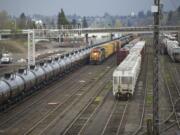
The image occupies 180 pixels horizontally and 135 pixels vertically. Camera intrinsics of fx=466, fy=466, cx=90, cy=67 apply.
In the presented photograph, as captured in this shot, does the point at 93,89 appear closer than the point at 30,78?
No

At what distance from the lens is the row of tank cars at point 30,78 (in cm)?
4165

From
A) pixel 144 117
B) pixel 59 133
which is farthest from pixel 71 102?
pixel 59 133

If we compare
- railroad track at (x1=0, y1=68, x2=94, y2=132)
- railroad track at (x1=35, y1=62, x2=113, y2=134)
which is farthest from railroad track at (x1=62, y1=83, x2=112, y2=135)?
railroad track at (x1=0, y1=68, x2=94, y2=132)

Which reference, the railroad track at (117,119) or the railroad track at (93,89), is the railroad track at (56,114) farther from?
the railroad track at (117,119)

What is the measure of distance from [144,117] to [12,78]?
12921 millimetres

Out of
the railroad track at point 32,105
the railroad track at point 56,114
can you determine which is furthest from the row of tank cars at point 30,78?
the railroad track at point 56,114

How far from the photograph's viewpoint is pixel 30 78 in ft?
160

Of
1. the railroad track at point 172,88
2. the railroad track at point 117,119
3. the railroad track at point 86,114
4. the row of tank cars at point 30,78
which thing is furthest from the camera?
the row of tank cars at point 30,78

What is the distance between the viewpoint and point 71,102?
47.6m

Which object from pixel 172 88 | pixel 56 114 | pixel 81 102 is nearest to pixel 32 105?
pixel 81 102

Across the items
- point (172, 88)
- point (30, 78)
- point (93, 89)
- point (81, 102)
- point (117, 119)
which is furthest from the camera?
point (172, 88)

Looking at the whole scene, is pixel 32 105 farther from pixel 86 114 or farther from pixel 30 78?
pixel 86 114

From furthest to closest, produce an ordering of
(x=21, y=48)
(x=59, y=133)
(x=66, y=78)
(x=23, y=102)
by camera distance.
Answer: (x=21, y=48), (x=66, y=78), (x=23, y=102), (x=59, y=133)

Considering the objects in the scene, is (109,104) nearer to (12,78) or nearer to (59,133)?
(12,78)
